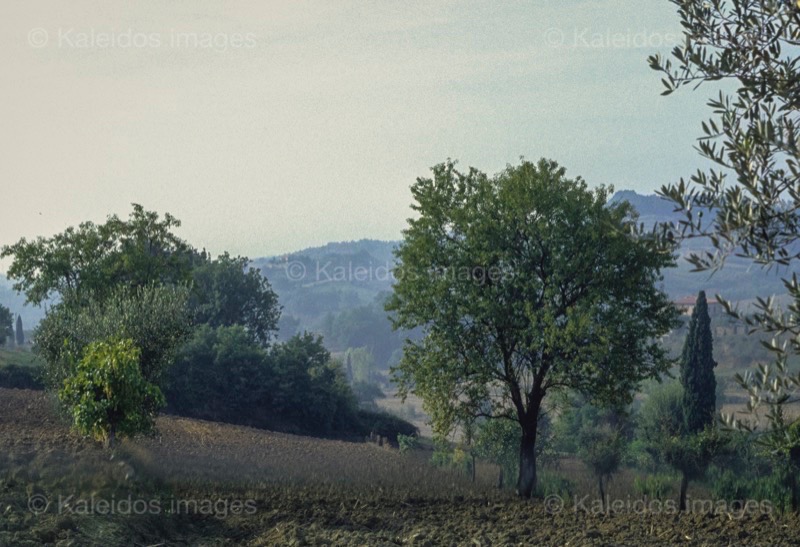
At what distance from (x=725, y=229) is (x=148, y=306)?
84.0 ft

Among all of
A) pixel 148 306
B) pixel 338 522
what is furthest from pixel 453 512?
pixel 148 306

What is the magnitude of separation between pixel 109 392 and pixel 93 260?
17900mm

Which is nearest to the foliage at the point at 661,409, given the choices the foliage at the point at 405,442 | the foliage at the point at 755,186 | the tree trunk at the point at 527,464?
the foliage at the point at 405,442

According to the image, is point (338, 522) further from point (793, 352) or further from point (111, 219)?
point (111, 219)

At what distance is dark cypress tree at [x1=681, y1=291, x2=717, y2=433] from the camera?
59.5 m

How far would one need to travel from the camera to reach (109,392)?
25453 millimetres

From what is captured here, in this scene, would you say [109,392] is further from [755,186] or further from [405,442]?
[405,442]

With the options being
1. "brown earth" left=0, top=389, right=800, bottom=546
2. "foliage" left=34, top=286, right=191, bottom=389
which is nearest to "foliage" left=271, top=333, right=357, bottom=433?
A: "brown earth" left=0, top=389, right=800, bottom=546

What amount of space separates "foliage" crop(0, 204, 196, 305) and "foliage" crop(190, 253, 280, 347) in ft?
131

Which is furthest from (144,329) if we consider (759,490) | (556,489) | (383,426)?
Answer: (383,426)

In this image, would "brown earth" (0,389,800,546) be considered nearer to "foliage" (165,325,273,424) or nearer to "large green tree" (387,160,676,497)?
"large green tree" (387,160,676,497)

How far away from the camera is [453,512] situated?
78.2 ft

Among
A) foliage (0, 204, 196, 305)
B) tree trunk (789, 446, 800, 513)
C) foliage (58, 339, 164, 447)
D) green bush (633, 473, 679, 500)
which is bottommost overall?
green bush (633, 473, 679, 500)

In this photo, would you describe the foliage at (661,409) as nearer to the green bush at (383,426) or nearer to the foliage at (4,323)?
the green bush at (383,426)
